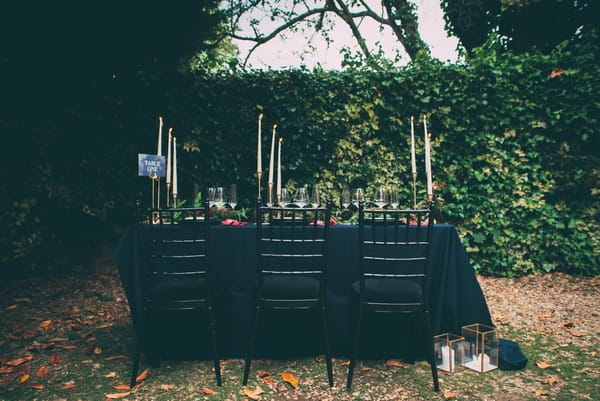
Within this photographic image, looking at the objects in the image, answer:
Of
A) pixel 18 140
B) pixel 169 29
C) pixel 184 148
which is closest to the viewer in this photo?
pixel 18 140

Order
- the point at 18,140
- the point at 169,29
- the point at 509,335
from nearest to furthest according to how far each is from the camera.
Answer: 1. the point at 509,335
2. the point at 18,140
3. the point at 169,29

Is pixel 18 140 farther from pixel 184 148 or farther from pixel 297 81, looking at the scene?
pixel 297 81

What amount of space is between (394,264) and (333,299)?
1.60ft

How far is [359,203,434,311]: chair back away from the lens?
236 cm

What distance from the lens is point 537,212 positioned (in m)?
4.85

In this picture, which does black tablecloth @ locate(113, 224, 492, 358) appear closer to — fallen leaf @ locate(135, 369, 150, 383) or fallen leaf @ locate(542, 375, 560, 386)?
fallen leaf @ locate(135, 369, 150, 383)

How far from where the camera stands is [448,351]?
264 centimetres

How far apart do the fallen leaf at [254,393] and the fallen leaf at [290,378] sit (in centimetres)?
19

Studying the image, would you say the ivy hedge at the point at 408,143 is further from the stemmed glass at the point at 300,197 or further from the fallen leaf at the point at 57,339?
the stemmed glass at the point at 300,197

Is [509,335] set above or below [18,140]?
below

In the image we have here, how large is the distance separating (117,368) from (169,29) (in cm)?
416

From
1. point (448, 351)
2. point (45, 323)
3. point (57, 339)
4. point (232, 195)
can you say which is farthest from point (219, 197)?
point (45, 323)

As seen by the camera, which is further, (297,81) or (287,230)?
(297,81)

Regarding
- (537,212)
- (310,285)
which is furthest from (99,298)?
(537,212)
